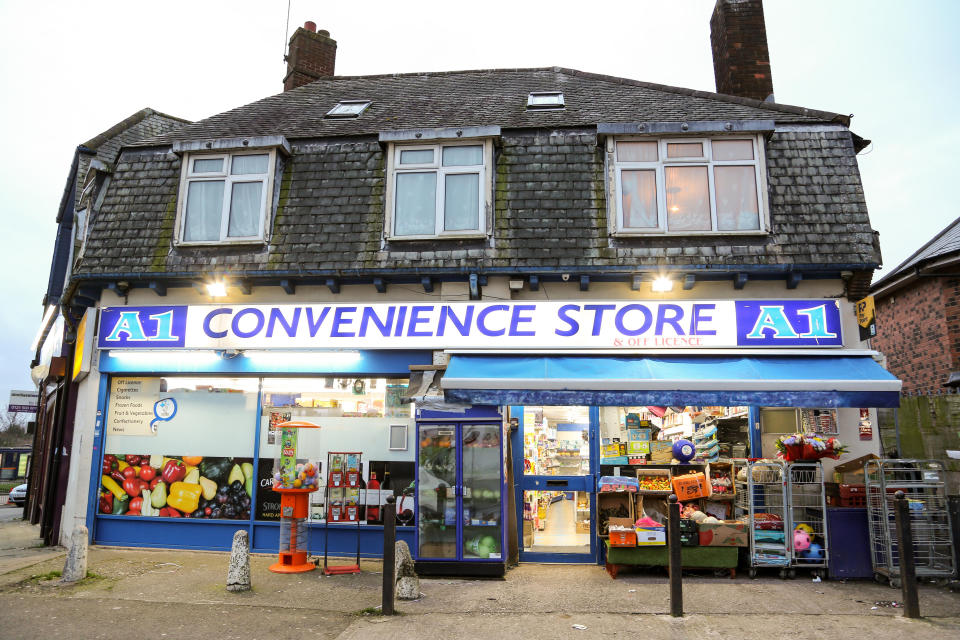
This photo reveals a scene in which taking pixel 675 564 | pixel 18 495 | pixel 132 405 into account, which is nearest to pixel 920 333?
pixel 675 564

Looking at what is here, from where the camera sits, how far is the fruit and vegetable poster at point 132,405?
1116 centimetres

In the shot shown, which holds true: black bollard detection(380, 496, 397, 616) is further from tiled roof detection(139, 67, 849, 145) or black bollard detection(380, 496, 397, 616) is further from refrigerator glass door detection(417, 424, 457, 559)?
tiled roof detection(139, 67, 849, 145)

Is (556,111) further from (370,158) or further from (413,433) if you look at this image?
(413,433)

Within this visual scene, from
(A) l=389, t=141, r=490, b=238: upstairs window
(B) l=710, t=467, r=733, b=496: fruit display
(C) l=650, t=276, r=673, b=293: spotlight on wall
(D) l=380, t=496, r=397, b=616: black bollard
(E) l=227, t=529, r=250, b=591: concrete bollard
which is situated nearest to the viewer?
(D) l=380, t=496, r=397, b=616: black bollard

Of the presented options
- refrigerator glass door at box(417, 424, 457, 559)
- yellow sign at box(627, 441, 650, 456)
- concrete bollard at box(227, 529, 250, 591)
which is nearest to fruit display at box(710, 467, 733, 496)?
yellow sign at box(627, 441, 650, 456)

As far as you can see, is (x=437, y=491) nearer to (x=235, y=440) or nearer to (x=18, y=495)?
(x=235, y=440)

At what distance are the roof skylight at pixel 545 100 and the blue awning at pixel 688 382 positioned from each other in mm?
5637

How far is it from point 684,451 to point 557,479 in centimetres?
198

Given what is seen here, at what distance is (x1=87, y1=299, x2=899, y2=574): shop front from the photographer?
9.24 metres

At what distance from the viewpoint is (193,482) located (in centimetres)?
1084

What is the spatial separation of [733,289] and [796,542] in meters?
3.74

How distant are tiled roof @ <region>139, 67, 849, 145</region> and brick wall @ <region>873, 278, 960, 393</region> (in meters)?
5.92

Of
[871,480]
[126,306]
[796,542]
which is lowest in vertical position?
[796,542]

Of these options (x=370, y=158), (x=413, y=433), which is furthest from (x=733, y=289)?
(x=370, y=158)
